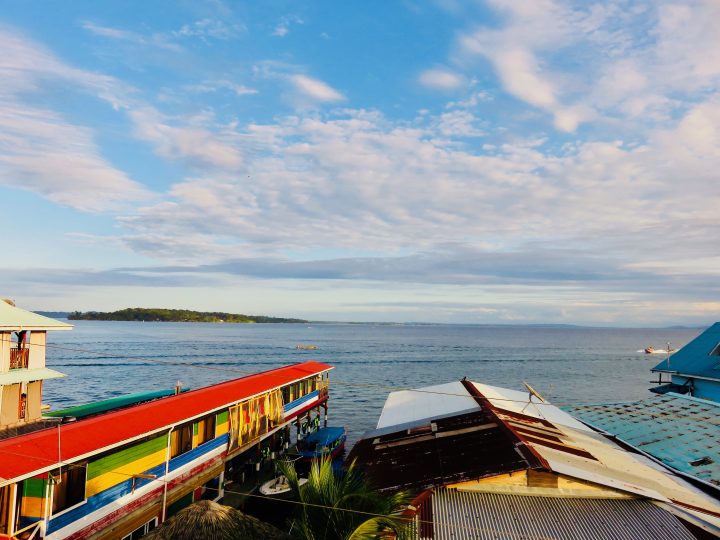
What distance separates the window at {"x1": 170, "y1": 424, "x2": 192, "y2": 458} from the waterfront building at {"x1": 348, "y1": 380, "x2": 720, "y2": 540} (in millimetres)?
7440

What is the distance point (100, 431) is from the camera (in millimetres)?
17797

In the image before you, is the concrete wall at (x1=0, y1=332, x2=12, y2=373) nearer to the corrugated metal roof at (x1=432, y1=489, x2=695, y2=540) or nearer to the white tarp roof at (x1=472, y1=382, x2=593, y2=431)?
the corrugated metal roof at (x1=432, y1=489, x2=695, y2=540)

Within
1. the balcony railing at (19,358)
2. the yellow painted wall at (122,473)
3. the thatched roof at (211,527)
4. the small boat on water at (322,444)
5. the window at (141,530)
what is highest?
the balcony railing at (19,358)

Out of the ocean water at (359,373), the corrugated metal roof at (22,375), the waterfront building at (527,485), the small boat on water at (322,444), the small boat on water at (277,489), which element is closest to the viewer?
the waterfront building at (527,485)

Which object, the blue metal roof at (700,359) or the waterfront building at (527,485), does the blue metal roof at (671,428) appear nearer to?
the waterfront building at (527,485)

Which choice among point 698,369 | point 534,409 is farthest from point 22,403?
point 698,369

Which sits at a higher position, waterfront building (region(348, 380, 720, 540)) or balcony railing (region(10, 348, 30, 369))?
balcony railing (region(10, 348, 30, 369))

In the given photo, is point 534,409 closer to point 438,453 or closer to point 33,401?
point 438,453

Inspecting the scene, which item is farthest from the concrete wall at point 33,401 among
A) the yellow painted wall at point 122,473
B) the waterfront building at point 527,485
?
the waterfront building at point 527,485

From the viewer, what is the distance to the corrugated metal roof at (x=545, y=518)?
1453 cm

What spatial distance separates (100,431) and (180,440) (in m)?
4.88

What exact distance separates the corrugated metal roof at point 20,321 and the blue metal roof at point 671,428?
2943 centimetres

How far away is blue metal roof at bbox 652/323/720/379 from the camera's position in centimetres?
4281

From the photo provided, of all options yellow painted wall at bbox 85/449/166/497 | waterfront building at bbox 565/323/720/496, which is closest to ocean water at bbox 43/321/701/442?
waterfront building at bbox 565/323/720/496
